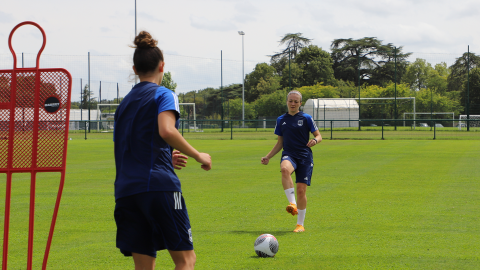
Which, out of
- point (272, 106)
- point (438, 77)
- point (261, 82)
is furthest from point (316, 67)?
point (272, 106)

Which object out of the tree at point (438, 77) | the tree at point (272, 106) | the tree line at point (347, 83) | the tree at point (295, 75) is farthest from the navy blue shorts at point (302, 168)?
the tree at point (295, 75)

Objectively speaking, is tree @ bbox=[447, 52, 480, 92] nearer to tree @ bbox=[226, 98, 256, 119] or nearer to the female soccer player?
tree @ bbox=[226, 98, 256, 119]

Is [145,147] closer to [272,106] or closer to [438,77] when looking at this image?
[272,106]

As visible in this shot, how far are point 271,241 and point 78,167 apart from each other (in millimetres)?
11126

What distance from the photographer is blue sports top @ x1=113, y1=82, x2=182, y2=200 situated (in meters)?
3.06

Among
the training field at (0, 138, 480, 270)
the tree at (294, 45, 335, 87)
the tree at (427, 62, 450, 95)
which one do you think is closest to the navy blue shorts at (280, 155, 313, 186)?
the training field at (0, 138, 480, 270)

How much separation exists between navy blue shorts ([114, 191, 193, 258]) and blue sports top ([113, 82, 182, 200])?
6 cm

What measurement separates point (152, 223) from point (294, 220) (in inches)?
178

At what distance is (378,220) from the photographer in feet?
23.6

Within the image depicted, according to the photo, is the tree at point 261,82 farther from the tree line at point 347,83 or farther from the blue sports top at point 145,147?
the blue sports top at point 145,147

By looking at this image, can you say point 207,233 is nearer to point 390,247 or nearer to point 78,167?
point 390,247

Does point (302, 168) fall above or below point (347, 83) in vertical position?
below

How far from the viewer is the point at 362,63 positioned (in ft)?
255

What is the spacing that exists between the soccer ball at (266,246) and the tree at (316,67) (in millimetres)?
72671
